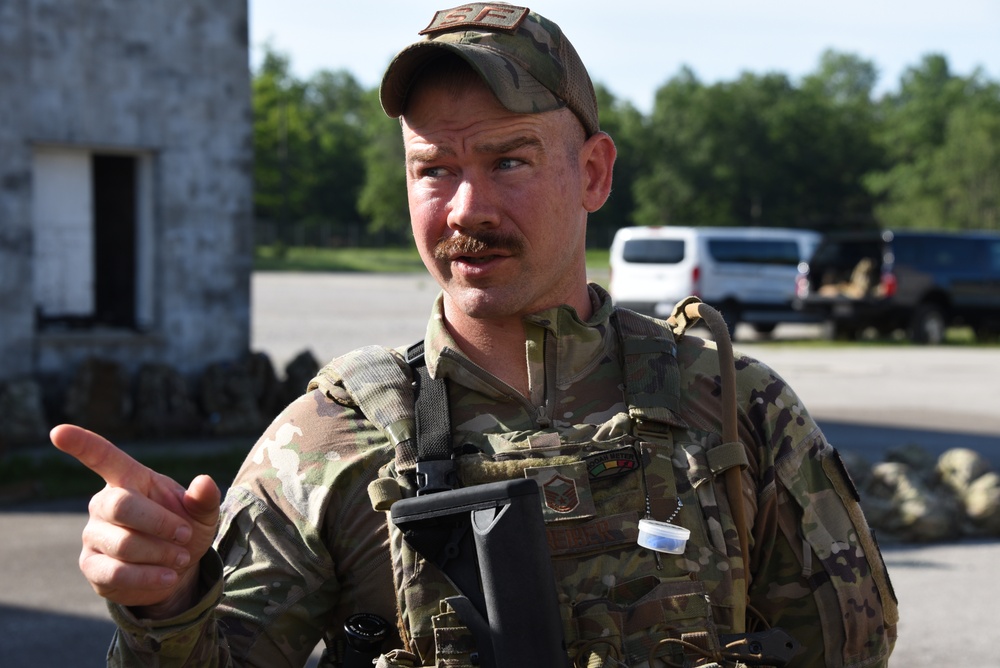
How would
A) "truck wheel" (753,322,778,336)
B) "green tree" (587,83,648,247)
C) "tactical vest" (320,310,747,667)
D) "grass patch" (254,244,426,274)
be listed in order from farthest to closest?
"green tree" (587,83,648,247) → "grass patch" (254,244,426,274) → "truck wheel" (753,322,778,336) → "tactical vest" (320,310,747,667)

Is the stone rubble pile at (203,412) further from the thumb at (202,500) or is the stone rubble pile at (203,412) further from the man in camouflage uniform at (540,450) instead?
the thumb at (202,500)

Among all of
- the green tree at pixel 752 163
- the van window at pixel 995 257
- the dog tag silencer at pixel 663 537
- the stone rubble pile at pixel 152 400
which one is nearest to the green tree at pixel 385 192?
the green tree at pixel 752 163

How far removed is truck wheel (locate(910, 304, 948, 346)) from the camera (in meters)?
20.5

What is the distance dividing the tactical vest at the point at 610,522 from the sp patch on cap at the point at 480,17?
0.59m

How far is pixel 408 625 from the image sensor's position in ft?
6.35

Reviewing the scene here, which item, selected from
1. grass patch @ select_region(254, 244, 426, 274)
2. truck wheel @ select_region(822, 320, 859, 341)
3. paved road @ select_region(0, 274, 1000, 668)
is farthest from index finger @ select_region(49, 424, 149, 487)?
grass patch @ select_region(254, 244, 426, 274)

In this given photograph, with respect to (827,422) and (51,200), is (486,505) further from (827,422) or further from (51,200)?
(827,422)

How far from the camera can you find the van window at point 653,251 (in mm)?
20969

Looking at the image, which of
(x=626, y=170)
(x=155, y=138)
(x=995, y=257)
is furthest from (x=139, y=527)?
(x=626, y=170)

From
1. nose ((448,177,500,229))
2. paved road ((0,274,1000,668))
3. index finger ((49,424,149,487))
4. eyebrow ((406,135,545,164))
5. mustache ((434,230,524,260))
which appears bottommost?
paved road ((0,274,1000,668))

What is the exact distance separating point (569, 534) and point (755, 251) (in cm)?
2004

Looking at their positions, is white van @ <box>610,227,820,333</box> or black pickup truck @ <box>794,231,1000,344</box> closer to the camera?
black pickup truck @ <box>794,231,1000,344</box>

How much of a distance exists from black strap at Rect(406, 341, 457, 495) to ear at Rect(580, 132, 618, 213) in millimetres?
421

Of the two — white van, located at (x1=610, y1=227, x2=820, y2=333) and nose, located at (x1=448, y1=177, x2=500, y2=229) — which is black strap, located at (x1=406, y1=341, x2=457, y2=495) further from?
white van, located at (x1=610, y1=227, x2=820, y2=333)
